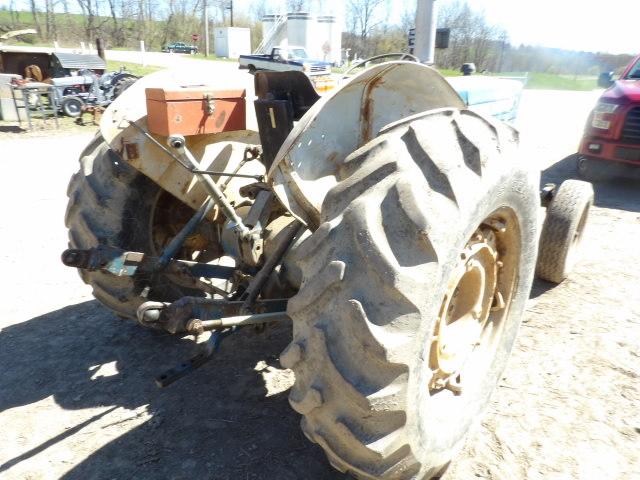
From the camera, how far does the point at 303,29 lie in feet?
115

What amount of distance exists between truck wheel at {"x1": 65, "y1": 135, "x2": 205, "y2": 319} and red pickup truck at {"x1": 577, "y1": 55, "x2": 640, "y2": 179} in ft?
21.0

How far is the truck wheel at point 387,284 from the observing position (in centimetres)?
155

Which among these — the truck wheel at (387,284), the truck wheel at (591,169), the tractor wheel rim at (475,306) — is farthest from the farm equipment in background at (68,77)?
the truck wheel at (387,284)

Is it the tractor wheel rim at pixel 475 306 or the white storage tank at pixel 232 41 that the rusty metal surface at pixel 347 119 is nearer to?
the tractor wheel rim at pixel 475 306

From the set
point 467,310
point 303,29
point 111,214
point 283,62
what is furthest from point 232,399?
point 303,29

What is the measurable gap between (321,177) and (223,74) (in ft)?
3.08

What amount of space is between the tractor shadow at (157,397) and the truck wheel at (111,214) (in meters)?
0.40

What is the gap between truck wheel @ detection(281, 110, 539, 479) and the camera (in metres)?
1.55

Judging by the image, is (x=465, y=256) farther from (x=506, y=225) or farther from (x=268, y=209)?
(x=268, y=209)

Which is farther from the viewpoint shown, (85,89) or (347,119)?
(85,89)

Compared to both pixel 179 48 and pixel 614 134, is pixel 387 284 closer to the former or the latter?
pixel 614 134

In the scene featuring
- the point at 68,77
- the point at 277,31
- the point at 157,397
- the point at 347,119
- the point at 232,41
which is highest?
the point at 277,31

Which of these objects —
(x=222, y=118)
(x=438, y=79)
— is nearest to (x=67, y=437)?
(x=222, y=118)

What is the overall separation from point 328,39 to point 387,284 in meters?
37.8
